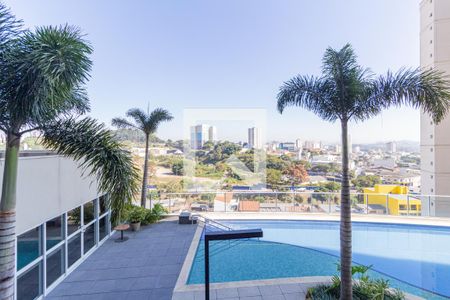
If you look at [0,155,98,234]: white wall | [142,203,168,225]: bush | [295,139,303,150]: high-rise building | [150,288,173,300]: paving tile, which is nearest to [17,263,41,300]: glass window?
[0,155,98,234]: white wall

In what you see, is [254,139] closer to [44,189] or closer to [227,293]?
[227,293]

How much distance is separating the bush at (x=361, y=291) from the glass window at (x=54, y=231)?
530 centimetres

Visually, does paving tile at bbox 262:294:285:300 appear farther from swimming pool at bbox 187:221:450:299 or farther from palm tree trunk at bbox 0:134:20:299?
palm tree trunk at bbox 0:134:20:299

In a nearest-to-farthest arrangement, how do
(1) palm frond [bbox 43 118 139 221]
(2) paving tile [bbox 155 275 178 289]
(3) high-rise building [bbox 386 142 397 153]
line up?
(1) palm frond [bbox 43 118 139 221]
(2) paving tile [bbox 155 275 178 289]
(3) high-rise building [bbox 386 142 397 153]

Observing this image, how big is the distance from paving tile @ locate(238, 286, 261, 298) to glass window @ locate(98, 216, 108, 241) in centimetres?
495

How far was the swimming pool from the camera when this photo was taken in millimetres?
5289

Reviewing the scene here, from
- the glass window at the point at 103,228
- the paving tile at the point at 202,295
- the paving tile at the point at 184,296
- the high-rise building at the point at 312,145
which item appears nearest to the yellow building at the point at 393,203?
the high-rise building at the point at 312,145

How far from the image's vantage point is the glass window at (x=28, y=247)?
145 inches

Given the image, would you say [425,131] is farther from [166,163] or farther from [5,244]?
[5,244]

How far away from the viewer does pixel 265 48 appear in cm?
1276

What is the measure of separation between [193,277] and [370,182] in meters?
12.0

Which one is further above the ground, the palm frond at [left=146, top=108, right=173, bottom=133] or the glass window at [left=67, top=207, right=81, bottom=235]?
the palm frond at [left=146, top=108, right=173, bottom=133]

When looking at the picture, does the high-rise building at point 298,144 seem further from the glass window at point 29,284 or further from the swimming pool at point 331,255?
the glass window at point 29,284

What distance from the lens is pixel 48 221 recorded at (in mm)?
4262
